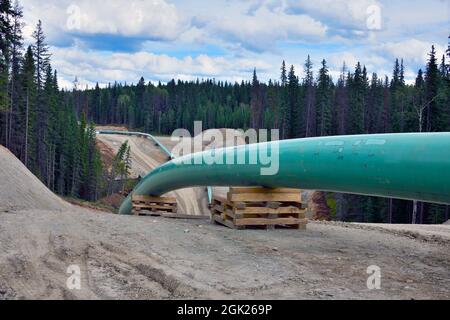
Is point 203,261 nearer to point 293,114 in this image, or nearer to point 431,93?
point 431,93

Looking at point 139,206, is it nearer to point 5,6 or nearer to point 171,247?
point 171,247

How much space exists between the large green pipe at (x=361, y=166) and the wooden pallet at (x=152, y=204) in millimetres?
5397

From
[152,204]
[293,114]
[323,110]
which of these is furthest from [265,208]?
[293,114]

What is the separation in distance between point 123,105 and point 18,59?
287ft

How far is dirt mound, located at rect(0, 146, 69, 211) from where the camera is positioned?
52.2 ft

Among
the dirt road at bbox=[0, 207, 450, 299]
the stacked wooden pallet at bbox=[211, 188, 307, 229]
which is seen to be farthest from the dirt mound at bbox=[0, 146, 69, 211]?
the stacked wooden pallet at bbox=[211, 188, 307, 229]

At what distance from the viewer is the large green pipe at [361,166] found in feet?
20.4

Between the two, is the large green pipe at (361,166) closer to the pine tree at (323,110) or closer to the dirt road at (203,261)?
the dirt road at (203,261)

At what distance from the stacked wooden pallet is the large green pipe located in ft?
1.02

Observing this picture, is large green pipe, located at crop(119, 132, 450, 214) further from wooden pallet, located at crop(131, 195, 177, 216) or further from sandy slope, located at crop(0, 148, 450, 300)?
wooden pallet, located at crop(131, 195, 177, 216)

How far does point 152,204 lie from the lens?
15586 mm

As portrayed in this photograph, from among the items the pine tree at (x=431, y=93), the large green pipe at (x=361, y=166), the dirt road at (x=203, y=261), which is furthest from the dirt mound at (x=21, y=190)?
the pine tree at (x=431, y=93)

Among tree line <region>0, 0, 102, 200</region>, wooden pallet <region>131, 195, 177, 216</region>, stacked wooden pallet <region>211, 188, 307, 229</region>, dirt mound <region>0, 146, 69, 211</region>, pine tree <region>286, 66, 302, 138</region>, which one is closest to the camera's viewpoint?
stacked wooden pallet <region>211, 188, 307, 229</region>

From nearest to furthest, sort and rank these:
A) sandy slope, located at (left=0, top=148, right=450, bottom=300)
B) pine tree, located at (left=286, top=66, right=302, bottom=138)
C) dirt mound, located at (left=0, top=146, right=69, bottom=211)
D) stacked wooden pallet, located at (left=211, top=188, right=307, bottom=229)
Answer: sandy slope, located at (left=0, top=148, right=450, bottom=300) < stacked wooden pallet, located at (left=211, top=188, right=307, bottom=229) < dirt mound, located at (left=0, top=146, right=69, bottom=211) < pine tree, located at (left=286, top=66, right=302, bottom=138)
